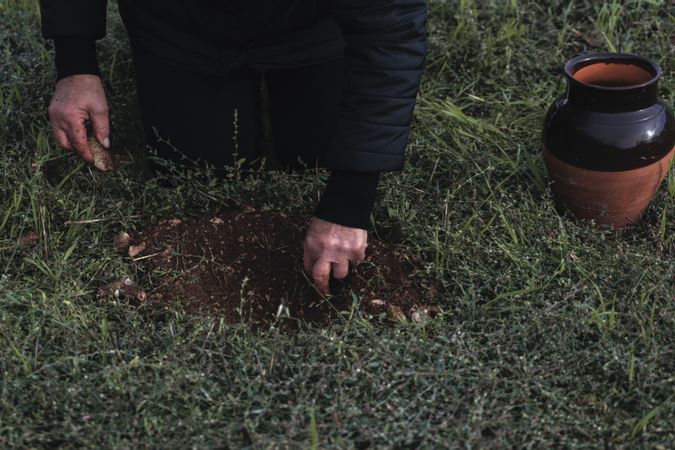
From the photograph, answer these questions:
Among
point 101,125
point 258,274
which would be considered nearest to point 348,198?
point 258,274

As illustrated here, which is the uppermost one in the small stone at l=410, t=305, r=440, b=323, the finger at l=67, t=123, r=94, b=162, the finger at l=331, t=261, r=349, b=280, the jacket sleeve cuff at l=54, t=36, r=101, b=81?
the jacket sleeve cuff at l=54, t=36, r=101, b=81

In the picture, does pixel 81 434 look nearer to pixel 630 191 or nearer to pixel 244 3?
pixel 244 3

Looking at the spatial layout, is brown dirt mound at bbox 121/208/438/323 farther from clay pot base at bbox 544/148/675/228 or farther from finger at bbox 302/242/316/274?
clay pot base at bbox 544/148/675/228

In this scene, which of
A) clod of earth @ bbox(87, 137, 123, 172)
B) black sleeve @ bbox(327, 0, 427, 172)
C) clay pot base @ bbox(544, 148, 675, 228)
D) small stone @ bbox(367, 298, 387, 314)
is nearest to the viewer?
black sleeve @ bbox(327, 0, 427, 172)

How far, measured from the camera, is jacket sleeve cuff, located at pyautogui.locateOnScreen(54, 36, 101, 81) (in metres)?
2.91

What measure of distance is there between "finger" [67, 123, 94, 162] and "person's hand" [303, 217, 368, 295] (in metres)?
0.82

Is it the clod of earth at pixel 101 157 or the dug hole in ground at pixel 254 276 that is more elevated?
the clod of earth at pixel 101 157

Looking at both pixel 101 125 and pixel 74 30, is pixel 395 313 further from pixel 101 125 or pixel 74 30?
pixel 74 30

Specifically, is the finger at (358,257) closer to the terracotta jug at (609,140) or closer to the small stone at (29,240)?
the terracotta jug at (609,140)

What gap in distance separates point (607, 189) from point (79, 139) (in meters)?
1.59

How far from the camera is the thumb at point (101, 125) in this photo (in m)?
2.91

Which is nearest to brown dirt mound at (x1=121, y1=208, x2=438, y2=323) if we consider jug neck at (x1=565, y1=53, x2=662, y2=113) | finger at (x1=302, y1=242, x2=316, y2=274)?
finger at (x1=302, y1=242, x2=316, y2=274)

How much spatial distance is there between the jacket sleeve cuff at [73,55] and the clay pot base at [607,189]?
144 cm

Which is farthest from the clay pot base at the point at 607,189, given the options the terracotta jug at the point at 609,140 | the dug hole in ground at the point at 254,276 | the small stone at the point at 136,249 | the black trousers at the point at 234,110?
the small stone at the point at 136,249
